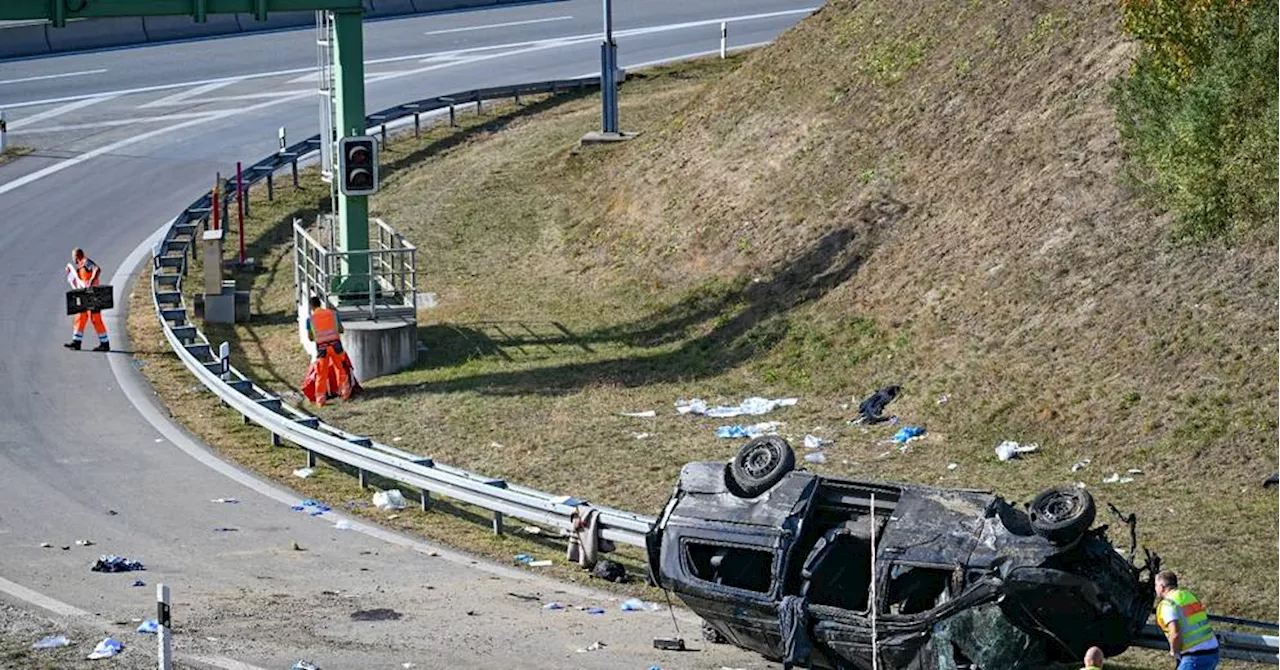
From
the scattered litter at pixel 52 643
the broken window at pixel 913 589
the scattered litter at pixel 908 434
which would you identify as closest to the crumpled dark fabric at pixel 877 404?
the scattered litter at pixel 908 434

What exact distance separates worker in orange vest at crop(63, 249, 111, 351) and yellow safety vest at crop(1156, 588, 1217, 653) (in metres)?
17.9

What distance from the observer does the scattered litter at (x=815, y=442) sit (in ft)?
71.4

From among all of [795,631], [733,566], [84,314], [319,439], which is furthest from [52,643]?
[84,314]

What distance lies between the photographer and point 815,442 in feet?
71.7

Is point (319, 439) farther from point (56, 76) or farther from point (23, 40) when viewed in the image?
point (23, 40)

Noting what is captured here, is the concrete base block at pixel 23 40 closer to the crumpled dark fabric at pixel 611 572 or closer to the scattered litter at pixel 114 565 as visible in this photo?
the scattered litter at pixel 114 565

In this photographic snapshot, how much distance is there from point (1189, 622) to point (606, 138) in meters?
24.7

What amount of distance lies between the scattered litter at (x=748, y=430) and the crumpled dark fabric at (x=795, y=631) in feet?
25.6

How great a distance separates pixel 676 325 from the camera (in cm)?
2680

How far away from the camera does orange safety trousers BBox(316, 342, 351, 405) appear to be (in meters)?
24.3

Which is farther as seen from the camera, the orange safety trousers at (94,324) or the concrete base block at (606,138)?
the concrete base block at (606,138)

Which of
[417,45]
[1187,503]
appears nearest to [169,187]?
[417,45]

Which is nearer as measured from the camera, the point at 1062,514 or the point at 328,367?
the point at 1062,514

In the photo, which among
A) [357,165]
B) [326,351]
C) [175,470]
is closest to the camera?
[175,470]
